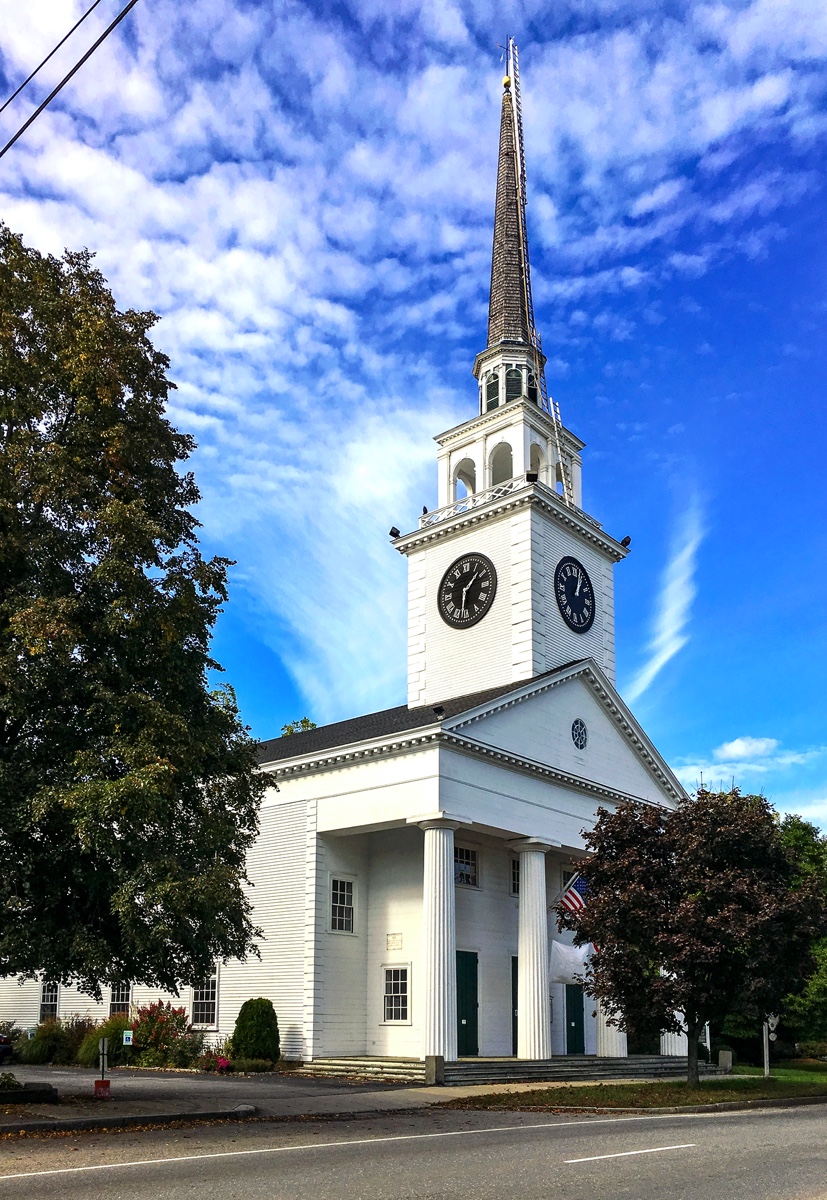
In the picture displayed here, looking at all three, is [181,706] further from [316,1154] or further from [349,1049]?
[349,1049]

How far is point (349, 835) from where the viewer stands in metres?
30.7

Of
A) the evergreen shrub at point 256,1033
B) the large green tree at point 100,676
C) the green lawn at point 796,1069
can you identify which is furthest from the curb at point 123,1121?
the green lawn at point 796,1069

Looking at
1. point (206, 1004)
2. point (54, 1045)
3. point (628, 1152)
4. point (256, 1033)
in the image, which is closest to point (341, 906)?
point (256, 1033)

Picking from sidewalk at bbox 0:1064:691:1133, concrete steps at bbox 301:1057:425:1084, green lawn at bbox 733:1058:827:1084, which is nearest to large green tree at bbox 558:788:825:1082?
sidewalk at bbox 0:1064:691:1133

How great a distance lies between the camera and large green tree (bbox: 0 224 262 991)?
54.6ft

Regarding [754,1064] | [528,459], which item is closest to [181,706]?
[528,459]

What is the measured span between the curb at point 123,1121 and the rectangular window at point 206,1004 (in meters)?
13.1

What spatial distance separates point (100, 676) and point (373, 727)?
15920mm

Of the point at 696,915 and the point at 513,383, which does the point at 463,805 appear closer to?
the point at 696,915

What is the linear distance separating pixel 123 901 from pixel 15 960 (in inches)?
87.6

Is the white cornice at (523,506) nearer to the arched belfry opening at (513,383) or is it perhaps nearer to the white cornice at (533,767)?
the arched belfry opening at (513,383)

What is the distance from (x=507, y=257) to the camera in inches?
1729

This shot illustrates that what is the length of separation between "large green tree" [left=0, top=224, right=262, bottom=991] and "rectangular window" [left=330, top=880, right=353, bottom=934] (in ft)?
34.7

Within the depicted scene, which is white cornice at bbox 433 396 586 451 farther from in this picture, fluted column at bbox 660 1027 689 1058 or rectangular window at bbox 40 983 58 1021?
rectangular window at bbox 40 983 58 1021
